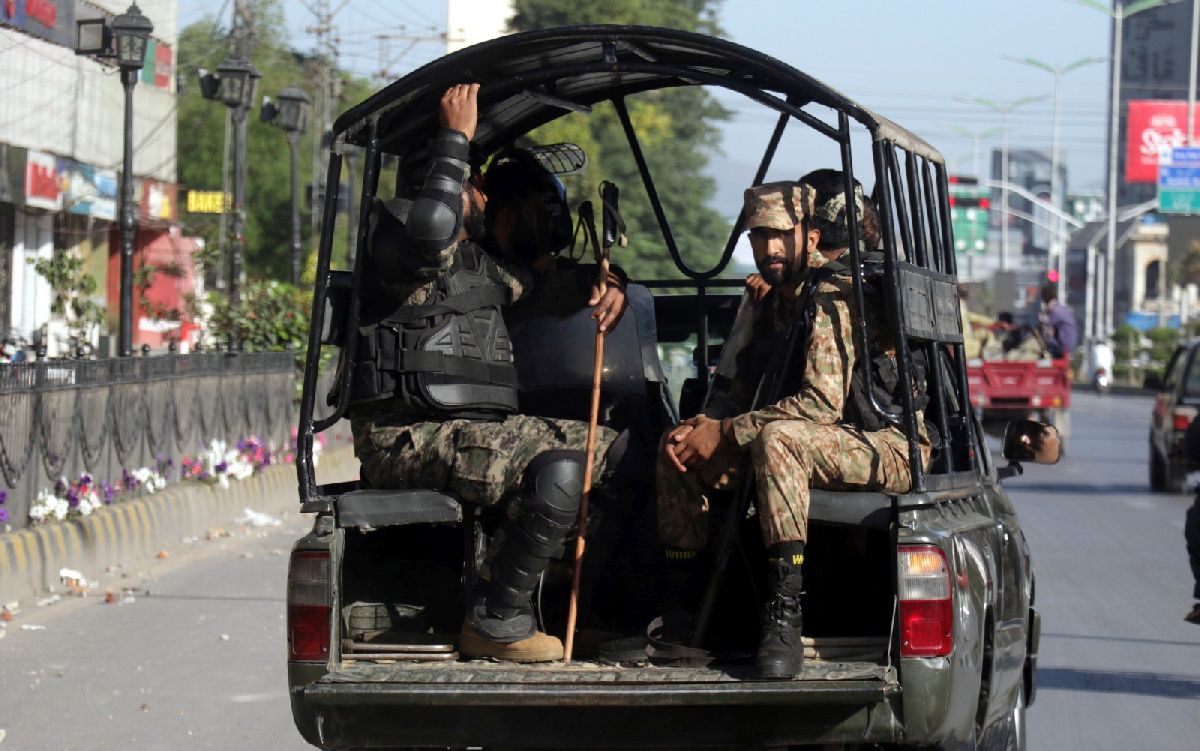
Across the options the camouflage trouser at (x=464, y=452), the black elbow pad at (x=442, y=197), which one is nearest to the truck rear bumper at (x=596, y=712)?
the camouflage trouser at (x=464, y=452)

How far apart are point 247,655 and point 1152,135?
69570 mm

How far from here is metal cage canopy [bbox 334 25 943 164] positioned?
5.63 metres

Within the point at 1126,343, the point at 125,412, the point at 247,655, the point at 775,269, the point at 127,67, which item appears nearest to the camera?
the point at 775,269

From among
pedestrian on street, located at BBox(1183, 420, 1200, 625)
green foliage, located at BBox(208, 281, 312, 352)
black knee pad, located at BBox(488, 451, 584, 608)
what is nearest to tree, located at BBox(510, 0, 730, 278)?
green foliage, located at BBox(208, 281, 312, 352)

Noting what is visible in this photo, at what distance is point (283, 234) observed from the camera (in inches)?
2207

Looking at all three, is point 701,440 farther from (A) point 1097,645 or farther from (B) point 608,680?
(A) point 1097,645

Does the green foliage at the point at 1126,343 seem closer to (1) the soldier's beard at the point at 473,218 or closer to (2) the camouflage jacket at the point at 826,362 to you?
(1) the soldier's beard at the point at 473,218

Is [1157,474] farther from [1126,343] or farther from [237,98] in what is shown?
[1126,343]

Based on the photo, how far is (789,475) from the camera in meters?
5.28

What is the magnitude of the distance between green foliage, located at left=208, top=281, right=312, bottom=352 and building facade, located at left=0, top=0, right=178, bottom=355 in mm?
5395

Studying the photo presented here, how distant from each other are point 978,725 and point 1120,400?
48682 mm

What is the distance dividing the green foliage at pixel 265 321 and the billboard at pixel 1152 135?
5698cm

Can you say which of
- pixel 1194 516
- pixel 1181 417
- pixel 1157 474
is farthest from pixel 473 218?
pixel 1157 474

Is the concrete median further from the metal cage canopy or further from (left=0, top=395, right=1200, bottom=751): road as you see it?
the metal cage canopy
